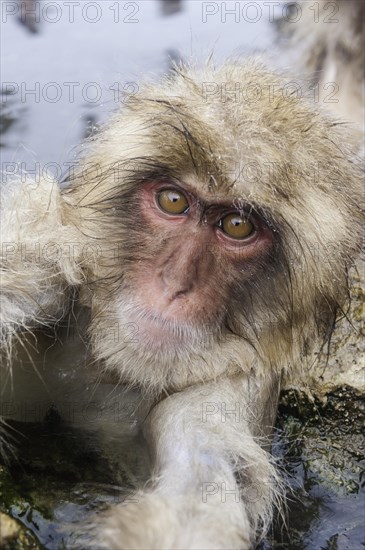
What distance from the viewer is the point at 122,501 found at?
3188 millimetres

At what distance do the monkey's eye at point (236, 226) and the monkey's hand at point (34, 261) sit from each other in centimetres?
58

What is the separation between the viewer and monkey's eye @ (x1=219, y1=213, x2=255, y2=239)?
11.0 feet

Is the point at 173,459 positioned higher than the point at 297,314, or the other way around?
the point at 297,314

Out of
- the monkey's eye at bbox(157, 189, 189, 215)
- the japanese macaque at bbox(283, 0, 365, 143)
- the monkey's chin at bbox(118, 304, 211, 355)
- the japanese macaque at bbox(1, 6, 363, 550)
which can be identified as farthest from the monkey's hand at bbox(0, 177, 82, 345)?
the japanese macaque at bbox(283, 0, 365, 143)

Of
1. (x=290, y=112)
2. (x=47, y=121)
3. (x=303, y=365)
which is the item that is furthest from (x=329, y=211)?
(x=47, y=121)

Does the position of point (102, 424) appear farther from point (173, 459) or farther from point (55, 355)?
point (173, 459)

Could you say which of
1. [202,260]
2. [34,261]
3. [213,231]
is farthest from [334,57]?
[34,261]

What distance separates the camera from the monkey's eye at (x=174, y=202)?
3.38 m

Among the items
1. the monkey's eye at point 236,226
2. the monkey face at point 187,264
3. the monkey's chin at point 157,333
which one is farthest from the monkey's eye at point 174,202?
the monkey's chin at point 157,333

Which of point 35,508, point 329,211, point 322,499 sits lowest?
point 322,499

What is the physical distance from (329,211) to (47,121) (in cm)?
459

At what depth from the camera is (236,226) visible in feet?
11.0

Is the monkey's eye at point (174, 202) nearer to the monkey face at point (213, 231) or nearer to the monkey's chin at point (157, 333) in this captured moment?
the monkey face at point (213, 231)

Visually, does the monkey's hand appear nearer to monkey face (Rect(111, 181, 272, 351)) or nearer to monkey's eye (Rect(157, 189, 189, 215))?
monkey face (Rect(111, 181, 272, 351))
